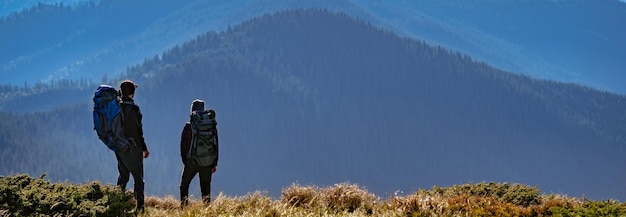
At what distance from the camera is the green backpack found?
35.3ft

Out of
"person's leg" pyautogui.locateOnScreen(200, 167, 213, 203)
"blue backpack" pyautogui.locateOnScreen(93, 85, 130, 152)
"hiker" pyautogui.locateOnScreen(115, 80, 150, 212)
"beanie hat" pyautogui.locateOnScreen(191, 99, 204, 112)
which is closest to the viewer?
"blue backpack" pyautogui.locateOnScreen(93, 85, 130, 152)

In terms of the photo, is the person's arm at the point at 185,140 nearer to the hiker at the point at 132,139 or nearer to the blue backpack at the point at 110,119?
the hiker at the point at 132,139

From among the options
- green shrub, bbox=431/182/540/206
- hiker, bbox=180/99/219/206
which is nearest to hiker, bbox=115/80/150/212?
hiker, bbox=180/99/219/206

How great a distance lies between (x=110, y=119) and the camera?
10.0 metres

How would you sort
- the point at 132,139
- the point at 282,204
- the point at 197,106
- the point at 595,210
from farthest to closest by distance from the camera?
the point at 197,106, the point at 132,139, the point at 282,204, the point at 595,210

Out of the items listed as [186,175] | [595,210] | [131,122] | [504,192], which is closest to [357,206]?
[186,175]

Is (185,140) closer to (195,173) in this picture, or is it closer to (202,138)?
(202,138)

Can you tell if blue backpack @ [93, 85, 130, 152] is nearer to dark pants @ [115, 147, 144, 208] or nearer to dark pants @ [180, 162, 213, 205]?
dark pants @ [115, 147, 144, 208]

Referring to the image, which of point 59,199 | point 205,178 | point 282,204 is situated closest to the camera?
point 59,199

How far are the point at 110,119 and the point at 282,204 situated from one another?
10.6 ft

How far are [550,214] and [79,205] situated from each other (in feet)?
21.2

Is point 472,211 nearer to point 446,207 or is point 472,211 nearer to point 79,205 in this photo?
point 446,207

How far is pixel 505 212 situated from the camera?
28.0 feet

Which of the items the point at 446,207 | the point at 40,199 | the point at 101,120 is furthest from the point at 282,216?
the point at 101,120
